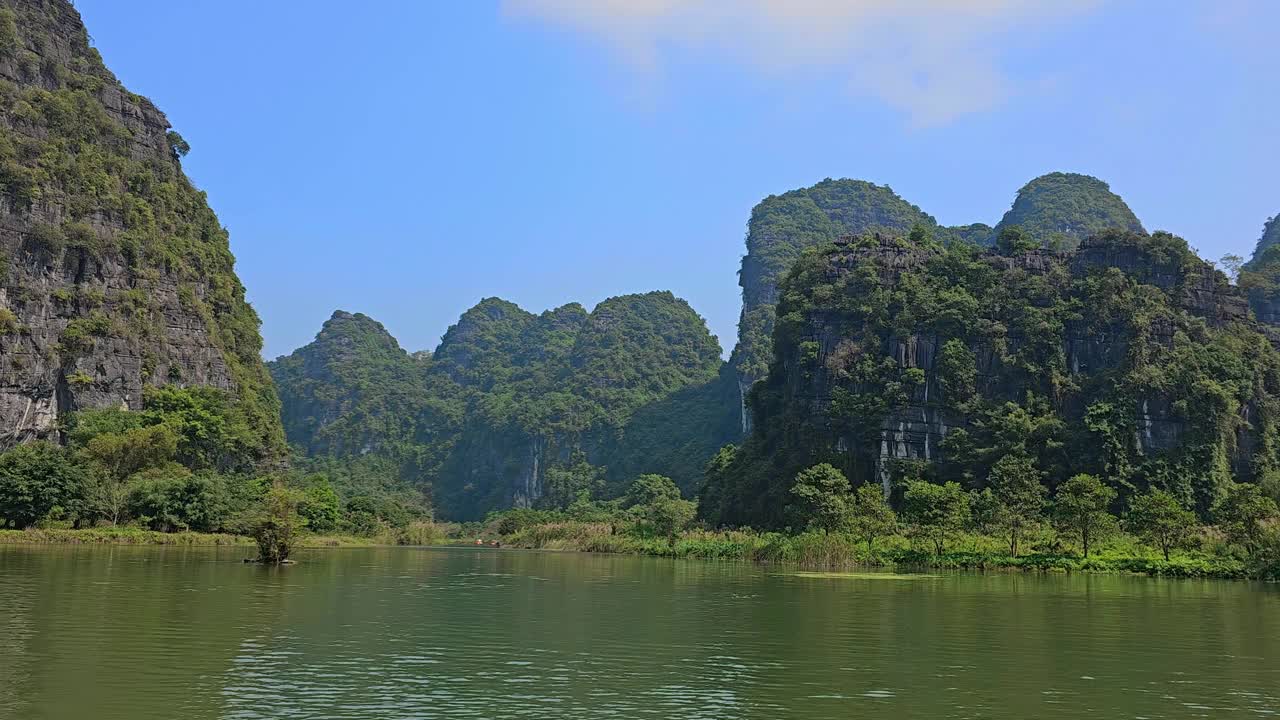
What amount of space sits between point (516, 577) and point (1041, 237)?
10746cm

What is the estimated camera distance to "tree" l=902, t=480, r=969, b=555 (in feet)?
153

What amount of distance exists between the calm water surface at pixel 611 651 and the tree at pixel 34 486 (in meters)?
21.8

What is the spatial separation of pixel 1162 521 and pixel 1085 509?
2.84 m

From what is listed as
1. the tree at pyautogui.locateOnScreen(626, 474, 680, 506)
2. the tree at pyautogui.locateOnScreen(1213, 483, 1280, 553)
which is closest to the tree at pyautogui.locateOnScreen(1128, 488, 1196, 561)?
the tree at pyautogui.locateOnScreen(1213, 483, 1280, 553)

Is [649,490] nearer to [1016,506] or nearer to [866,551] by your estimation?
[866,551]

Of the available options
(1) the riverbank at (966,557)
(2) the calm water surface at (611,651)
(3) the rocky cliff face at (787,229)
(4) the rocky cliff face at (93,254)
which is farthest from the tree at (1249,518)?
(3) the rocky cliff face at (787,229)

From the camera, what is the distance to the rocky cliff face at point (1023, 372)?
6900 centimetres

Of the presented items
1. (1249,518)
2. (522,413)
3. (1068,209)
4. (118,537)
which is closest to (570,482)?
(522,413)

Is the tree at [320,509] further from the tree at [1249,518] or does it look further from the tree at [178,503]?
the tree at [1249,518]

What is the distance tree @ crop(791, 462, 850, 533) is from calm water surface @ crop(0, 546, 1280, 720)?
2010cm

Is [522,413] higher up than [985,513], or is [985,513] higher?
[522,413]

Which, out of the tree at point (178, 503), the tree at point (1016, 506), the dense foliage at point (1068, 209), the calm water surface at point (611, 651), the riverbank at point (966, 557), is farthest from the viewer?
the dense foliage at point (1068, 209)

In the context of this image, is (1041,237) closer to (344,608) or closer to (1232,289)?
(1232,289)

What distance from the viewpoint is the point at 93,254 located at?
7381cm
